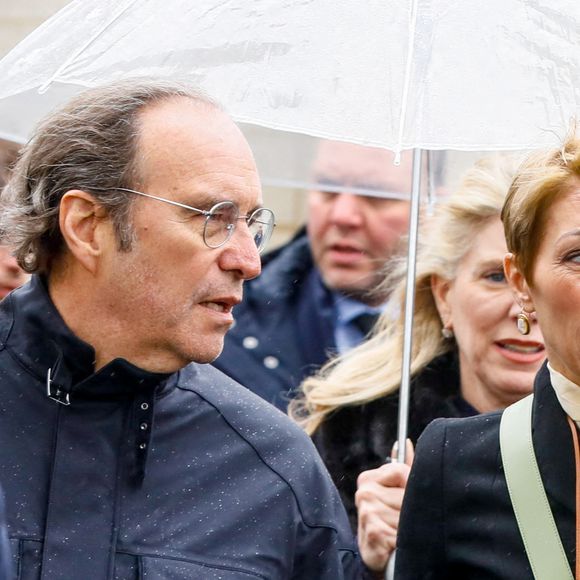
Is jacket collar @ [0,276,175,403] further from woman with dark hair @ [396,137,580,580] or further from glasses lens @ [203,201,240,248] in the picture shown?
woman with dark hair @ [396,137,580,580]

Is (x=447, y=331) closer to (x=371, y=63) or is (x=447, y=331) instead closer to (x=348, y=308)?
(x=348, y=308)

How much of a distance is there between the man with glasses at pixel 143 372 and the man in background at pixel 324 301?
1.78 m

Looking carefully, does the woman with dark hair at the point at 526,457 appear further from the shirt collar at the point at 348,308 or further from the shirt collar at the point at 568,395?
the shirt collar at the point at 348,308

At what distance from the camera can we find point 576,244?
311cm

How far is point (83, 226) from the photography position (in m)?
3.39

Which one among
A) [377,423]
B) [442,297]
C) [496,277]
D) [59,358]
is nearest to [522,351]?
[496,277]

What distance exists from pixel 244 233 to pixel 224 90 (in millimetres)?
363

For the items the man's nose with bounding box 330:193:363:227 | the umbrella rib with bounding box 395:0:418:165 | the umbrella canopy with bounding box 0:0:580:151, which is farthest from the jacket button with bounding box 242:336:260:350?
the umbrella rib with bounding box 395:0:418:165

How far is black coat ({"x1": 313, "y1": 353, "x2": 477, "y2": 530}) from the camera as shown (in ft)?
14.2

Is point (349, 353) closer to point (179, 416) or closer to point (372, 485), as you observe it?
point (372, 485)

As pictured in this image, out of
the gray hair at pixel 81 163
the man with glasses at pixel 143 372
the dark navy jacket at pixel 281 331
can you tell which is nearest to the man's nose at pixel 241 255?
the man with glasses at pixel 143 372

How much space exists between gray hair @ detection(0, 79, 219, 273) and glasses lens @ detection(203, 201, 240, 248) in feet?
0.56

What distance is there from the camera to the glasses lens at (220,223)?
10.9ft

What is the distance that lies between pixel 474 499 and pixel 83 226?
1.03 m
